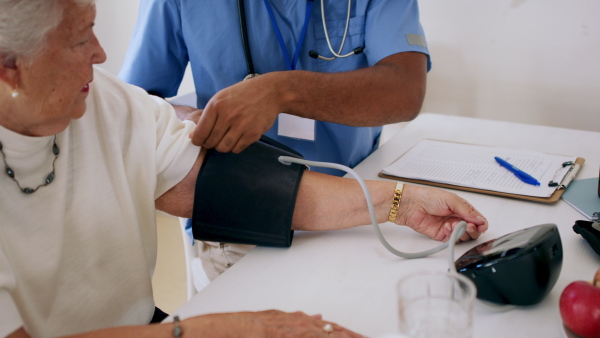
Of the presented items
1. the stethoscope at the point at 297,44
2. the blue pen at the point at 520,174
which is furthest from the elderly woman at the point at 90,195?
the stethoscope at the point at 297,44

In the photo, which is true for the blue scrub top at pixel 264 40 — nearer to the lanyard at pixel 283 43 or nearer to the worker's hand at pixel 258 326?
the lanyard at pixel 283 43

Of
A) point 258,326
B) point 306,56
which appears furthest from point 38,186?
point 306,56

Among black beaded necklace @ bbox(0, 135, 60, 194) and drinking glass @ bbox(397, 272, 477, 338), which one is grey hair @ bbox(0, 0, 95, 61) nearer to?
black beaded necklace @ bbox(0, 135, 60, 194)

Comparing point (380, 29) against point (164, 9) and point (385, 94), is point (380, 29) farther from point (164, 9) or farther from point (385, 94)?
point (164, 9)

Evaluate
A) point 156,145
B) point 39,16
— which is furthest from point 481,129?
point 39,16

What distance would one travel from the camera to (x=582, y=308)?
2.33 feet

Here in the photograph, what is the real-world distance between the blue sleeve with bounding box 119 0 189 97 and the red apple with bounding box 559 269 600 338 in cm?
114

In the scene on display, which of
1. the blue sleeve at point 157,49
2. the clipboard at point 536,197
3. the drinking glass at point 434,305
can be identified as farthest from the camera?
the blue sleeve at point 157,49

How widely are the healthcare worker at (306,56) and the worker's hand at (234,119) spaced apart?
0.17 metres

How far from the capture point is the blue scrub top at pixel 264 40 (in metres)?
1.45

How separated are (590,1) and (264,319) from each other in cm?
175

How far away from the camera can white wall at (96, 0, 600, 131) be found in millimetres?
2021

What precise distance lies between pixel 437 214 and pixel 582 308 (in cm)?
38

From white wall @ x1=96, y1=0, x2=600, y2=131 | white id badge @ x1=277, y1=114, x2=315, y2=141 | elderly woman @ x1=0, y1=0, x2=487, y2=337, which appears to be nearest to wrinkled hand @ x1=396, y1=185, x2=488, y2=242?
elderly woman @ x1=0, y1=0, x2=487, y2=337
